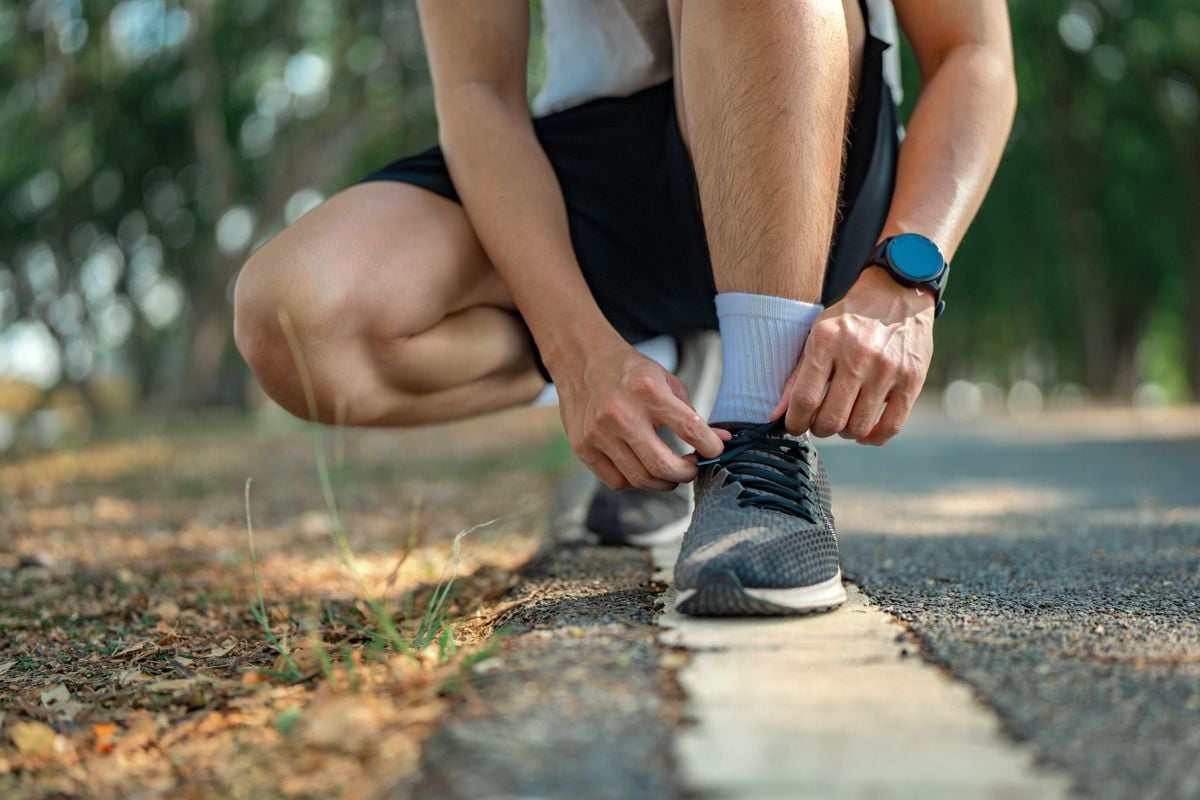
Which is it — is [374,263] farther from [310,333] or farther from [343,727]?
[343,727]

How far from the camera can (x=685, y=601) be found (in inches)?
57.8

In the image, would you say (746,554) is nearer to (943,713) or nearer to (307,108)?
(943,713)

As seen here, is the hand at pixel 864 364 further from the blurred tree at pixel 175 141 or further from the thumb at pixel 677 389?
the blurred tree at pixel 175 141

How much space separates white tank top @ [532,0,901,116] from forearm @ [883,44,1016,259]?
0.23 meters

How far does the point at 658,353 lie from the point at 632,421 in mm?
745

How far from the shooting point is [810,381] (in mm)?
1552

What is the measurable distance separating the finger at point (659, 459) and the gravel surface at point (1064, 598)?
344 millimetres

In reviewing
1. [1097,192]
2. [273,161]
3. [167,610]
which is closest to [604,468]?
[167,610]

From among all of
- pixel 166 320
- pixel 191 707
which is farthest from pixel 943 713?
pixel 166 320

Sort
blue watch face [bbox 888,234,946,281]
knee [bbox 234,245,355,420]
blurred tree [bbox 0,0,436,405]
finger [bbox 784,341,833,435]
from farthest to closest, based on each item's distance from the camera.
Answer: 1. blurred tree [bbox 0,0,436,405]
2. knee [bbox 234,245,355,420]
3. blue watch face [bbox 888,234,946,281]
4. finger [bbox 784,341,833,435]

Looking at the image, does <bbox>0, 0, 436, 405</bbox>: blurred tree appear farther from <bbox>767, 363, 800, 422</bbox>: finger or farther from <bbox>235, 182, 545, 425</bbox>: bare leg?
<bbox>767, 363, 800, 422</bbox>: finger

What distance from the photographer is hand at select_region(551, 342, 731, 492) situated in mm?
1590

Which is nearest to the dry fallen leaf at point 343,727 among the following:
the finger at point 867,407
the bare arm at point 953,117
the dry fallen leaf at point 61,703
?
the dry fallen leaf at point 61,703

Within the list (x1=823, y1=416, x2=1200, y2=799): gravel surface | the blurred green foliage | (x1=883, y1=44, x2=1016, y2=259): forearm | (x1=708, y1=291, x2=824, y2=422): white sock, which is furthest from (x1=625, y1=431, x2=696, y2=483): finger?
the blurred green foliage
